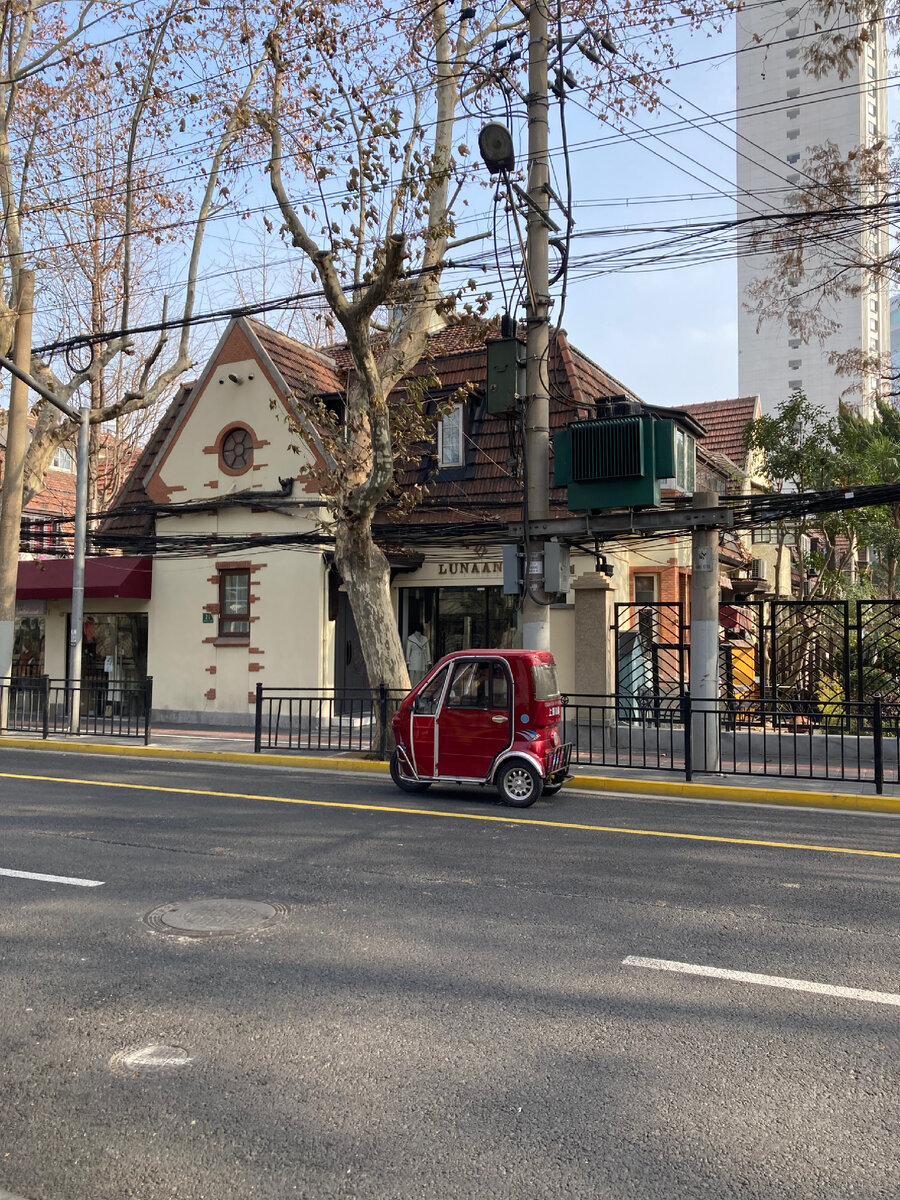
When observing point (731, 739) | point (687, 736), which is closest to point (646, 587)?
point (731, 739)

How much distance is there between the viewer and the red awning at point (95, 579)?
22.6 meters

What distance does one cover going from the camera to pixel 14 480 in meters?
20.1

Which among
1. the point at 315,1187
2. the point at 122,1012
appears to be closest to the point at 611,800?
the point at 122,1012

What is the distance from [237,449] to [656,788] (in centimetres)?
1421

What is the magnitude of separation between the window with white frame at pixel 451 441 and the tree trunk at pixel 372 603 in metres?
6.01

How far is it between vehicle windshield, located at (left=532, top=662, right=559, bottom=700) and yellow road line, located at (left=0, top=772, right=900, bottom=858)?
1.67m

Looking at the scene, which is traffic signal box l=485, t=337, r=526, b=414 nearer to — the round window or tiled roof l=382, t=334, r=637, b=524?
tiled roof l=382, t=334, r=637, b=524

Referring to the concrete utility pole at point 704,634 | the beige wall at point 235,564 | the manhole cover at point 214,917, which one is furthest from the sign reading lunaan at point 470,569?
the manhole cover at point 214,917

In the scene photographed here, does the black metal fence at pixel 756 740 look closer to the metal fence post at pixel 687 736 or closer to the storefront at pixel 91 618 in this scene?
the metal fence post at pixel 687 736

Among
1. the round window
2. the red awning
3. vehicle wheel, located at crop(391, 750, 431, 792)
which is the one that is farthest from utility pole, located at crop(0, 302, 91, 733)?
vehicle wheel, located at crop(391, 750, 431, 792)

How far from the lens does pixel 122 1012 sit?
4785 millimetres

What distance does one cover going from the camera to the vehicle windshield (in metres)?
11.4

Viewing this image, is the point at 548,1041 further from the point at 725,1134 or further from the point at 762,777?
the point at 762,777

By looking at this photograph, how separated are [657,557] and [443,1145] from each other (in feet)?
58.8
